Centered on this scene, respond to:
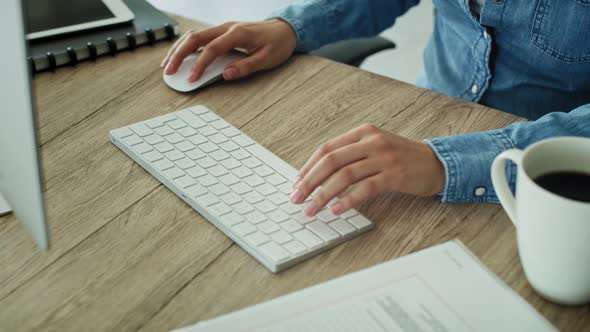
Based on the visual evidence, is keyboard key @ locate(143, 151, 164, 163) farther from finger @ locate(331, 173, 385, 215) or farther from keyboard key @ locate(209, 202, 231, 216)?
finger @ locate(331, 173, 385, 215)

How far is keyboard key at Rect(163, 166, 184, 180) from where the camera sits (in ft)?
2.43

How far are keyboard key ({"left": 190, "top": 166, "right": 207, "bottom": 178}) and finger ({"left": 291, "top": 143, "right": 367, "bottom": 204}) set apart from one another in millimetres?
122

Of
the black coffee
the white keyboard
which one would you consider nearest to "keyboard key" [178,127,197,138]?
the white keyboard

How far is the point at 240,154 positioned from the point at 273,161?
0.15 feet

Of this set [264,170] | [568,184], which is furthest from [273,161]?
[568,184]

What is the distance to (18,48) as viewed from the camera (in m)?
0.40

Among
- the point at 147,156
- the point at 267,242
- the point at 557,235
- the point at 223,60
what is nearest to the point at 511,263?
the point at 557,235

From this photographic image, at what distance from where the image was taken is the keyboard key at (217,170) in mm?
746

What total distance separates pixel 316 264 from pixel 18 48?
35cm

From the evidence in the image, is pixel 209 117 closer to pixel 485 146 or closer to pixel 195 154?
pixel 195 154

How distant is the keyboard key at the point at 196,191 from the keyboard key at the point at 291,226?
108 mm

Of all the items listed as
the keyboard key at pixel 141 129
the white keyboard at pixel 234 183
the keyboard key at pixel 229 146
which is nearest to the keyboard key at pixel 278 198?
the white keyboard at pixel 234 183

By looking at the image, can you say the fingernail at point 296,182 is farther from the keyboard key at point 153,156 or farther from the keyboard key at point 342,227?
the keyboard key at point 153,156

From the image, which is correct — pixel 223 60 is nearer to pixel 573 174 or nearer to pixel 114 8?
pixel 114 8
